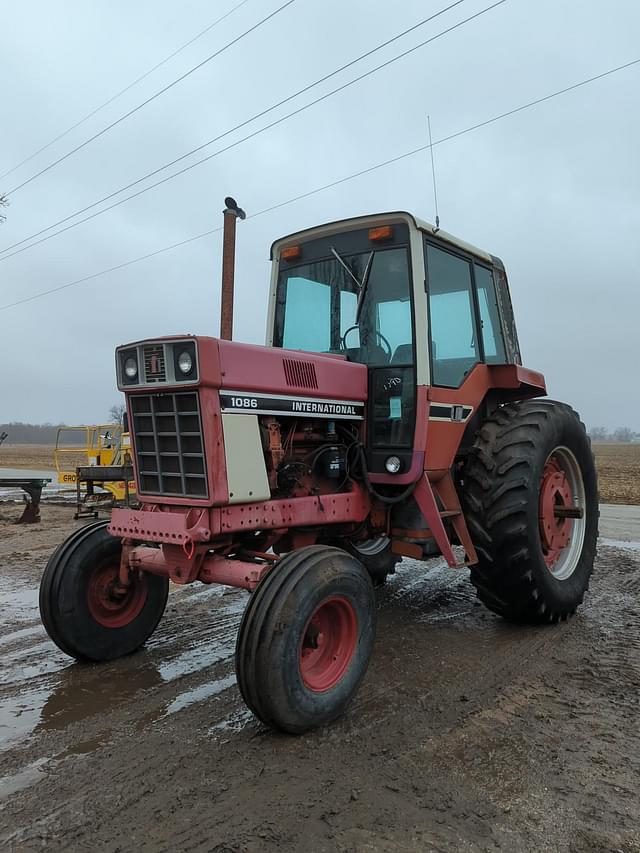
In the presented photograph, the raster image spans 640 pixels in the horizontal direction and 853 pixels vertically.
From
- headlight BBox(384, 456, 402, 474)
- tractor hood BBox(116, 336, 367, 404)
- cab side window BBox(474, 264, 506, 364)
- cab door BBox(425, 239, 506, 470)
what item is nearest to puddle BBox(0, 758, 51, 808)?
tractor hood BBox(116, 336, 367, 404)

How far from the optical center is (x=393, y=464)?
165 inches

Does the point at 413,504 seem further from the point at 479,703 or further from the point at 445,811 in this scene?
the point at 445,811

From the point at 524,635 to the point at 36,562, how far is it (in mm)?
5446

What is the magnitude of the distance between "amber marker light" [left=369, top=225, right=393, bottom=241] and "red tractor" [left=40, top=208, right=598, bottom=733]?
20 mm

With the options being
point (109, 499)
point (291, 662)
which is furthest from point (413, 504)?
point (109, 499)

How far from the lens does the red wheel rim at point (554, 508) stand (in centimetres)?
496

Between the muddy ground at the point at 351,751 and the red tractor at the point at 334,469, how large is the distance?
275mm

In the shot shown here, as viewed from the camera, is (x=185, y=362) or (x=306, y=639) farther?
(x=185, y=362)

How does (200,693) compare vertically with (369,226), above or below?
below

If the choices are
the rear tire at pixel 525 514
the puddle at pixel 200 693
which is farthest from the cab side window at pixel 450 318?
the puddle at pixel 200 693

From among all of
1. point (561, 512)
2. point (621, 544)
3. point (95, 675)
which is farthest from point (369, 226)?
point (621, 544)

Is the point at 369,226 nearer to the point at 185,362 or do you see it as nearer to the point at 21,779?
the point at 185,362

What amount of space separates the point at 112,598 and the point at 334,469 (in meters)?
1.67

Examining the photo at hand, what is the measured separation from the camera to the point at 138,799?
2.58m
